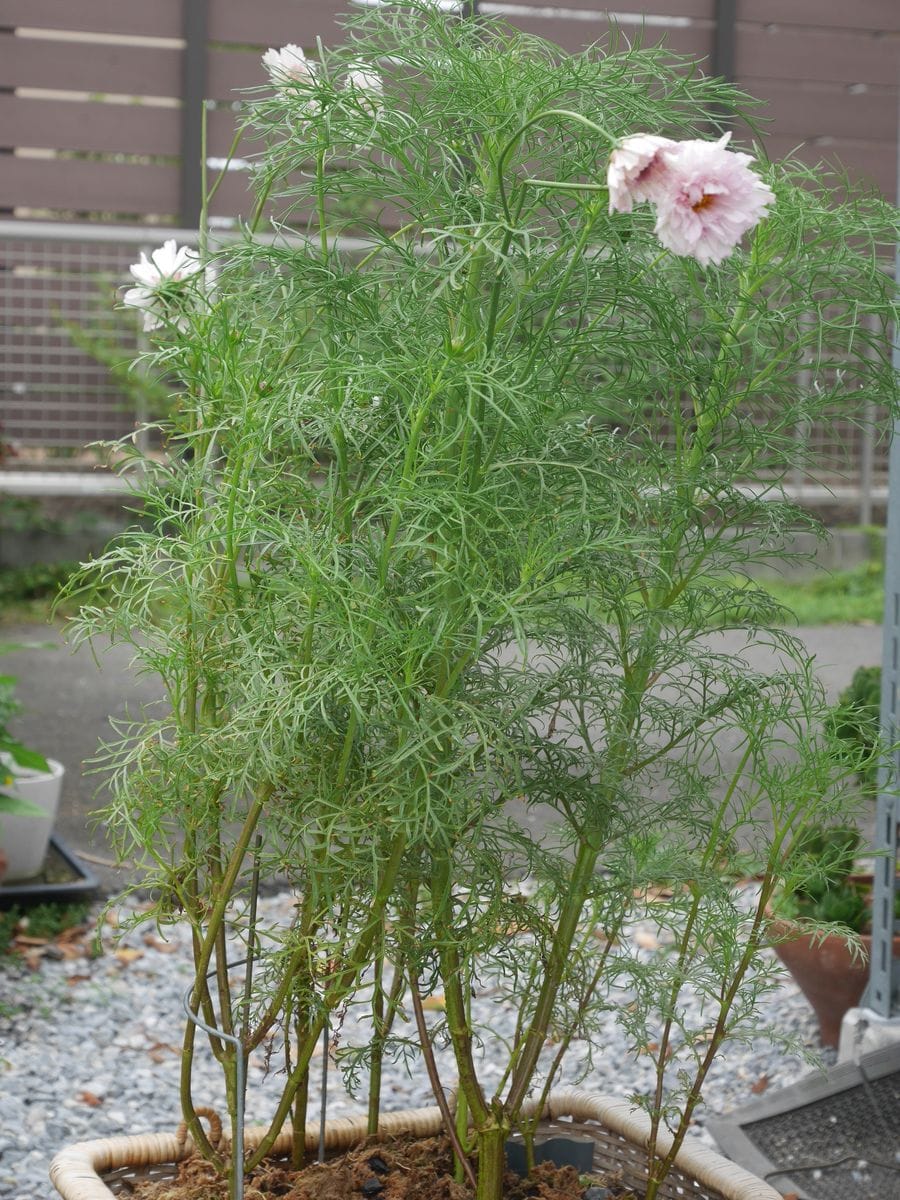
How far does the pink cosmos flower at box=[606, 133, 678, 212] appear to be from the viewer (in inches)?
39.9

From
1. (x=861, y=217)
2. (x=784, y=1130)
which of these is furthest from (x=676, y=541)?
(x=784, y=1130)

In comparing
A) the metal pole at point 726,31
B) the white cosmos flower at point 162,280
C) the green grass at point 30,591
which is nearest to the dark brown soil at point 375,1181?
the white cosmos flower at point 162,280

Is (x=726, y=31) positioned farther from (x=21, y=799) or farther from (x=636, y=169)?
(x=636, y=169)

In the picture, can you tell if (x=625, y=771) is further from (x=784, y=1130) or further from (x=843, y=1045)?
(x=843, y=1045)

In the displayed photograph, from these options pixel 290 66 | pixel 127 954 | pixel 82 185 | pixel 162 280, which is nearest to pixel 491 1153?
pixel 162 280

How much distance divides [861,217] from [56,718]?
355 cm

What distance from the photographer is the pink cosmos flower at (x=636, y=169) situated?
1.01m

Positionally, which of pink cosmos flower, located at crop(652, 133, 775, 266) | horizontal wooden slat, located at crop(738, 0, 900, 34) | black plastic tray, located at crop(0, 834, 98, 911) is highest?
horizontal wooden slat, located at crop(738, 0, 900, 34)

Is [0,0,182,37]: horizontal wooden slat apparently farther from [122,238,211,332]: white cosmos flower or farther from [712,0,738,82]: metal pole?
[122,238,211,332]: white cosmos flower

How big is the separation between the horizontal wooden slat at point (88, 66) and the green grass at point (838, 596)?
2927mm

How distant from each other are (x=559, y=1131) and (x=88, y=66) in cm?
471

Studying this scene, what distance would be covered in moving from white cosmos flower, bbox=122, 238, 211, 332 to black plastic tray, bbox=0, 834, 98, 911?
6.48 feet

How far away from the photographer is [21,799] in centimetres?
301

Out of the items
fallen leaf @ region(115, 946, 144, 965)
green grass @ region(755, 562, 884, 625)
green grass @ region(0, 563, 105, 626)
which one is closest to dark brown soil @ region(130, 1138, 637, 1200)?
fallen leaf @ region(115, 946, 144, 965)
